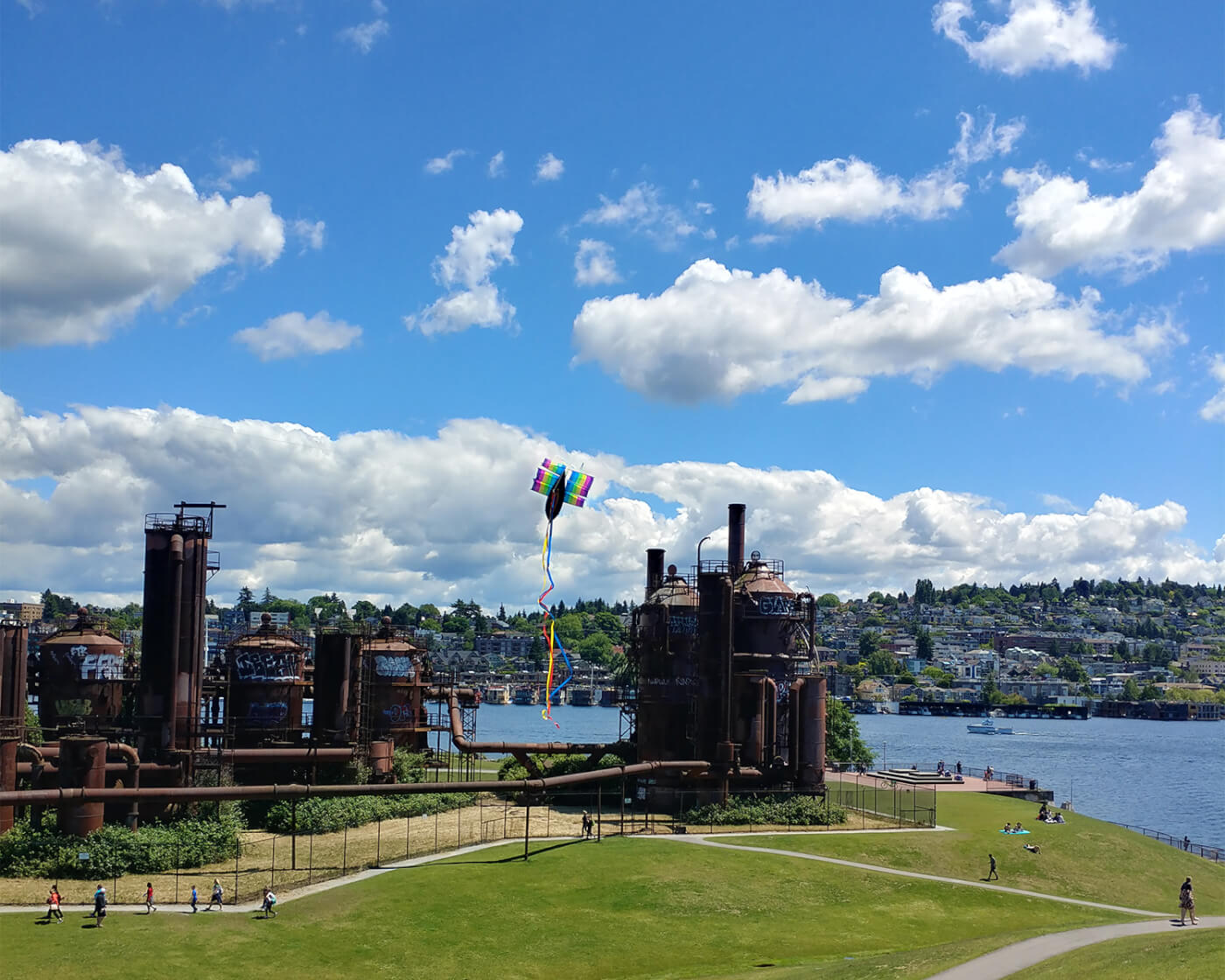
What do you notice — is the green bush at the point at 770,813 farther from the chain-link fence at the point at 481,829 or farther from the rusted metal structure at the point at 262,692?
the rusted metal structure at the point at 262,692

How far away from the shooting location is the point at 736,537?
275 ft

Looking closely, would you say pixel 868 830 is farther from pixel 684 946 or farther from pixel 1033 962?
pixel 1033 962

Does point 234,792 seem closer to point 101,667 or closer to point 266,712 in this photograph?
point 266,712

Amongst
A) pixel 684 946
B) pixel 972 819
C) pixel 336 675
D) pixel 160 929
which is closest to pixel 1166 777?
pixel 972 819

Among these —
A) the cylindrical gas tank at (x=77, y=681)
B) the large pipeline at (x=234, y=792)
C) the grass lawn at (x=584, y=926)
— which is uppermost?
the cylindrical gas tank at (x=77, y=681)

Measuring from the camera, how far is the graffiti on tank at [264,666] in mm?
81938

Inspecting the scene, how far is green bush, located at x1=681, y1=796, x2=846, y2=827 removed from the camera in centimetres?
7094

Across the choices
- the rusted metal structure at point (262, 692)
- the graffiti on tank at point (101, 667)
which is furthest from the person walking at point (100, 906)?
the graffiti on tank at point (101, 667)

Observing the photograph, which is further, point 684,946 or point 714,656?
point 714,656

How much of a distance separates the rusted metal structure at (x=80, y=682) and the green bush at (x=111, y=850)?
59.0 ft

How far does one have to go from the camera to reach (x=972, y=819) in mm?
73438

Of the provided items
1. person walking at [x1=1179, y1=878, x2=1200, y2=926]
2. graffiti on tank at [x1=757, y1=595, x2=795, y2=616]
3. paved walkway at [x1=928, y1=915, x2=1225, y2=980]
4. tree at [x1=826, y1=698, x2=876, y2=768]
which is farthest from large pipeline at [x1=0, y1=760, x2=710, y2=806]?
tree at [x1=826, y1=698, x2=876, y2=768]

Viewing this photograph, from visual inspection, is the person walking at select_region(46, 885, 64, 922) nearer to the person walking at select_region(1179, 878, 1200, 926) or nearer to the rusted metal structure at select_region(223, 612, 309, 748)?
the rusted metal structure at select_region(223, 612, 309, 748)

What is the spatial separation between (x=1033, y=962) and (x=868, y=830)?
90.1ft
